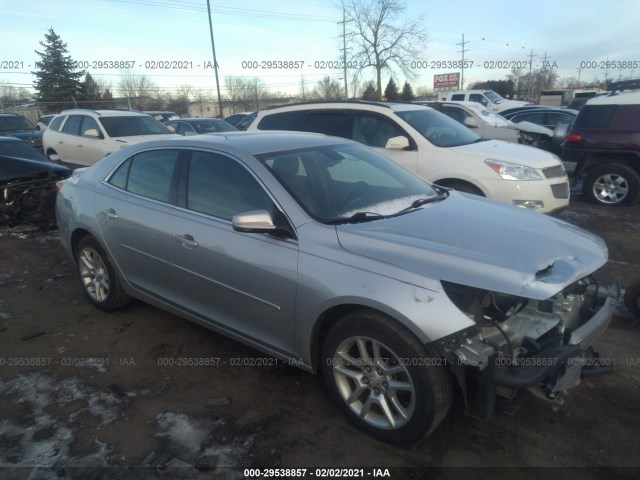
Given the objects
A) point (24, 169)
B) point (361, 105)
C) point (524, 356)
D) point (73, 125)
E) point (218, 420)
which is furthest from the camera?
point (73, 125)

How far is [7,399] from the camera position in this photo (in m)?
3.25

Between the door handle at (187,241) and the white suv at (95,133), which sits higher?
the white suv at (95,133)

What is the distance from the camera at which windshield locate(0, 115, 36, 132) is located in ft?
54.7

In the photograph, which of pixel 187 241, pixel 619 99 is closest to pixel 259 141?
pixel 187 241

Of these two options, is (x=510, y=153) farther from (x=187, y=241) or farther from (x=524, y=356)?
(x=187, y=241)

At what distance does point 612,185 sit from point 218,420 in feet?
27.7

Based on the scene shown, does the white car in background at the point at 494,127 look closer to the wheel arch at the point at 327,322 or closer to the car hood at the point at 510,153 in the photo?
the car hood at the point at 510,153

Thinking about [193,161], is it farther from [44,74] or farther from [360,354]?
[44,74]

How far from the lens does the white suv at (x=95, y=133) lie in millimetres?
10352

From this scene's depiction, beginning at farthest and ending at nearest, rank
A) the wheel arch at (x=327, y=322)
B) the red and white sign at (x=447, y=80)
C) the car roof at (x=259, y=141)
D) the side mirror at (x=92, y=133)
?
the red and white sign at (x=447, y=80) → the side mirror at (x=92, y=133) → the car roof at (x=259, y=141) → the wheel arch at (x=327, y=322)

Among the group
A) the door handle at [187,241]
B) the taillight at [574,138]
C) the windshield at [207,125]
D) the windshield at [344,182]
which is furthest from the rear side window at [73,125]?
the taillight at [574,138]

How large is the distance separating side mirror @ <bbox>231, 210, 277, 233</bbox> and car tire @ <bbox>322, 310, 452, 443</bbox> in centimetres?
72

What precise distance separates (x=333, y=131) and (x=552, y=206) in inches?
121

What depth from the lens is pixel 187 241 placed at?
343cm
